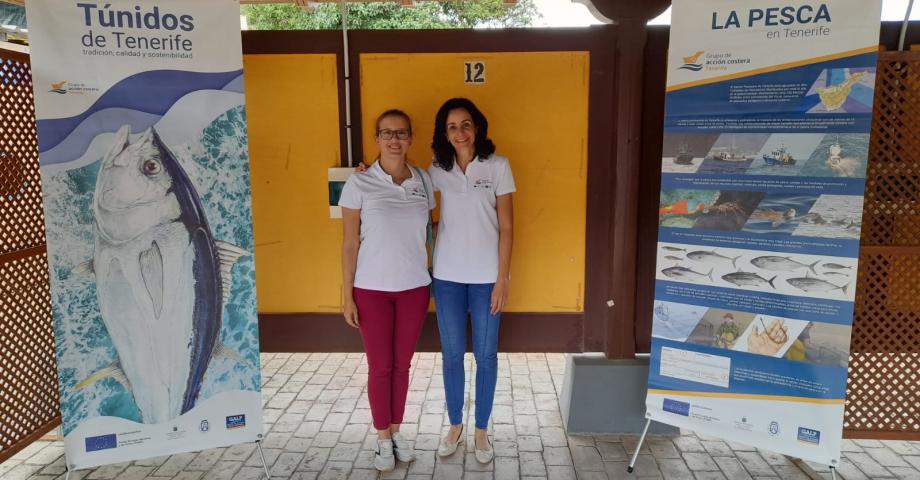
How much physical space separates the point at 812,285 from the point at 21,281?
389 cm

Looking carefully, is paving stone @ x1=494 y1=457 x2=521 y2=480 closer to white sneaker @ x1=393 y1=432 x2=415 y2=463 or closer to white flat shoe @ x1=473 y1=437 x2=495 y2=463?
white flat shoe @ x1=473 y1=437 x2=495 y2=463

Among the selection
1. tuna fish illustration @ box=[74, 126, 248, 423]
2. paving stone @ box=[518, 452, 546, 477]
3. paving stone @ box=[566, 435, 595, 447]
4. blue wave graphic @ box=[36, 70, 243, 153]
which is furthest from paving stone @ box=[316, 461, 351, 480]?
blue wave graphic @ box=[36, 70, 243, 153]

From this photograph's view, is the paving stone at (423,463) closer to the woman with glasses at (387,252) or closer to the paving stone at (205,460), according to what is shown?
the woman with glasses at (387,252)

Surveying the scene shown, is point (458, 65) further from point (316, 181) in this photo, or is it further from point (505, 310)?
point (505, 310)

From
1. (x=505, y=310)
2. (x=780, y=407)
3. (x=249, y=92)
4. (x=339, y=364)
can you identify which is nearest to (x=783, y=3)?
(x=780, y=407)

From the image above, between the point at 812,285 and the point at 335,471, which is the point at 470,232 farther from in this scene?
the point at 812,285

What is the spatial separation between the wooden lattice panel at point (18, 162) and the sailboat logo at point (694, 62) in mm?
3247

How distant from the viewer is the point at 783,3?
257cm

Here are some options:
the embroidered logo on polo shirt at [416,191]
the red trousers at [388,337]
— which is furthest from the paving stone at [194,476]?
the embroidered logo on polo shirt at [416,191]

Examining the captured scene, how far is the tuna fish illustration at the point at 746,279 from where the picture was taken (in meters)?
2.72

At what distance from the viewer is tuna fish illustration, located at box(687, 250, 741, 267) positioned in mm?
2771

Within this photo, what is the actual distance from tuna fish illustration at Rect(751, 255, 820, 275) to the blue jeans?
1.31m

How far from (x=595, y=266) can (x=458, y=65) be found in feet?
4.96

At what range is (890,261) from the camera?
112 inches
